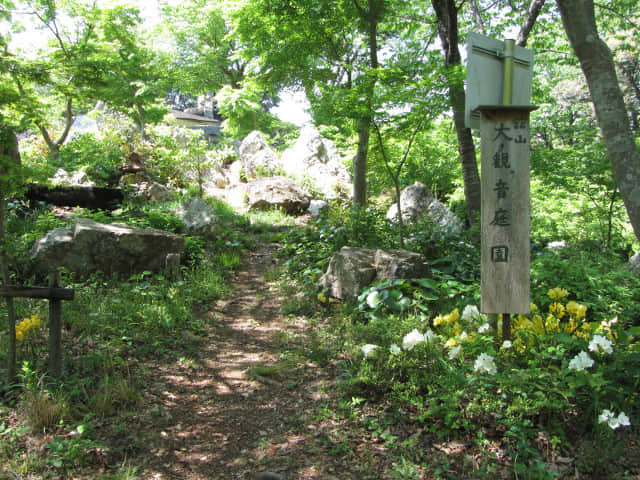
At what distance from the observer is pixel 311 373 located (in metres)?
3.80

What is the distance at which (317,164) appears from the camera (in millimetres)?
13758

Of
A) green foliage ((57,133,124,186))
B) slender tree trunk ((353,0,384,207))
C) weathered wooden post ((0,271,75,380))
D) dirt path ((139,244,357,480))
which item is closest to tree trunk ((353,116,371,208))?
slender tree trunk ((353,0,384,207))

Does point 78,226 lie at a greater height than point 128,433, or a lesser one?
greater

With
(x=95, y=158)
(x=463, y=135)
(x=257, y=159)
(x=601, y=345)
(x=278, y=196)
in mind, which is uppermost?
(x=257, y=159)

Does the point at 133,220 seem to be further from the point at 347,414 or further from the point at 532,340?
the point at 532,340

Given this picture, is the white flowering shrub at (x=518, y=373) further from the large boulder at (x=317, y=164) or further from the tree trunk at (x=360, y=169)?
the large boulder at (x=317, y=164)

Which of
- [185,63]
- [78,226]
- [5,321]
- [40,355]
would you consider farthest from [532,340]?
[185,63]

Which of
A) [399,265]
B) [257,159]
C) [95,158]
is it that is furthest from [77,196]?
[399,265]

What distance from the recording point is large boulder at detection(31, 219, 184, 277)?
18.4 ft

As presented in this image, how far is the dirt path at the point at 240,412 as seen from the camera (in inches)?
102

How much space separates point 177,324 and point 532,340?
3750 millimetres

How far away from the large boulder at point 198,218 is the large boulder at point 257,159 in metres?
5.02

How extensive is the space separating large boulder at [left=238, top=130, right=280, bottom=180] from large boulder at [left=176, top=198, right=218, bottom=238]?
16.5 feet

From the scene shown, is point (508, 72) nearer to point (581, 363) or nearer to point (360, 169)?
point (581, 363)
